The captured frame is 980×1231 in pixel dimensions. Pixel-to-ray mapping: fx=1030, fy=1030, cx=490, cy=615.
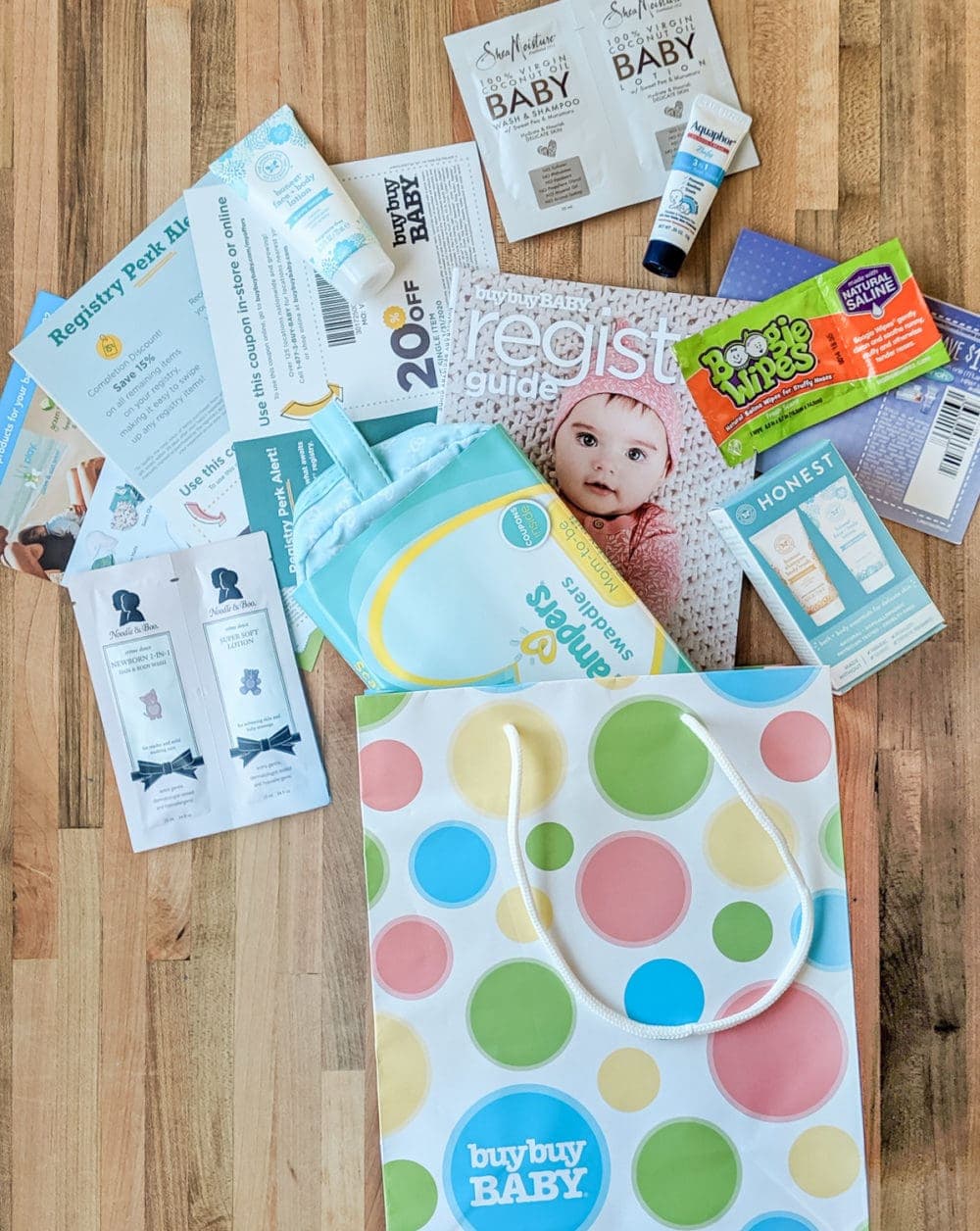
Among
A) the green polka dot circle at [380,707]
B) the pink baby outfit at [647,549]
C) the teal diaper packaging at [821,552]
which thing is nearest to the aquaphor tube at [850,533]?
the teal diaper packaging at [821,552]

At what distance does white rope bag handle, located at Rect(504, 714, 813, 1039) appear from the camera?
613 mm

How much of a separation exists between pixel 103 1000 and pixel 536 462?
1.73ft

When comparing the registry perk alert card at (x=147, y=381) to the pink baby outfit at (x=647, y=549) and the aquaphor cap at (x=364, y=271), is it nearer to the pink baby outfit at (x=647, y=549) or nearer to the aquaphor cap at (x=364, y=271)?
the aquaphor cap at (x=364, y=271)

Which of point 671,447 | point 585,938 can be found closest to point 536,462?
point 671,447

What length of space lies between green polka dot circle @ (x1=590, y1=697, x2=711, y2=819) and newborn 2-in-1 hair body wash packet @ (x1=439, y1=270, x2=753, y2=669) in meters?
0.14

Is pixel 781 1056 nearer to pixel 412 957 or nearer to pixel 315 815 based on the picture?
pixel 412 957

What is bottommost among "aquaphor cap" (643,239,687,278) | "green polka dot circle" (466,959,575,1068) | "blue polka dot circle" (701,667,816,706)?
Answer: "green polka dot circle" (466,959,575,1068)

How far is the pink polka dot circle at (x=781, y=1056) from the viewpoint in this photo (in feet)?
2.05

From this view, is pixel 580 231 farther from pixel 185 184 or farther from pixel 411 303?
pixel 185 184

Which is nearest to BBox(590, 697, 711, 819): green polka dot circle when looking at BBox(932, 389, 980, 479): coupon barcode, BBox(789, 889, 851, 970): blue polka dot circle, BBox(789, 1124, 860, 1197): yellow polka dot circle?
BBox(789, 889, 851, 970): blue polka dot circle

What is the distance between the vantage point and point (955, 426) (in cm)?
78

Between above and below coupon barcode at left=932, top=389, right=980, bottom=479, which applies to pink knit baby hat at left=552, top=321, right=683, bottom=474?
above

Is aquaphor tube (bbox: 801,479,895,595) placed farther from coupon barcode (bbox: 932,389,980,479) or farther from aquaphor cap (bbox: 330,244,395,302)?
aquaphor cap (bbox: 330,244,395,302)

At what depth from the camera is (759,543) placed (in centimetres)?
72
